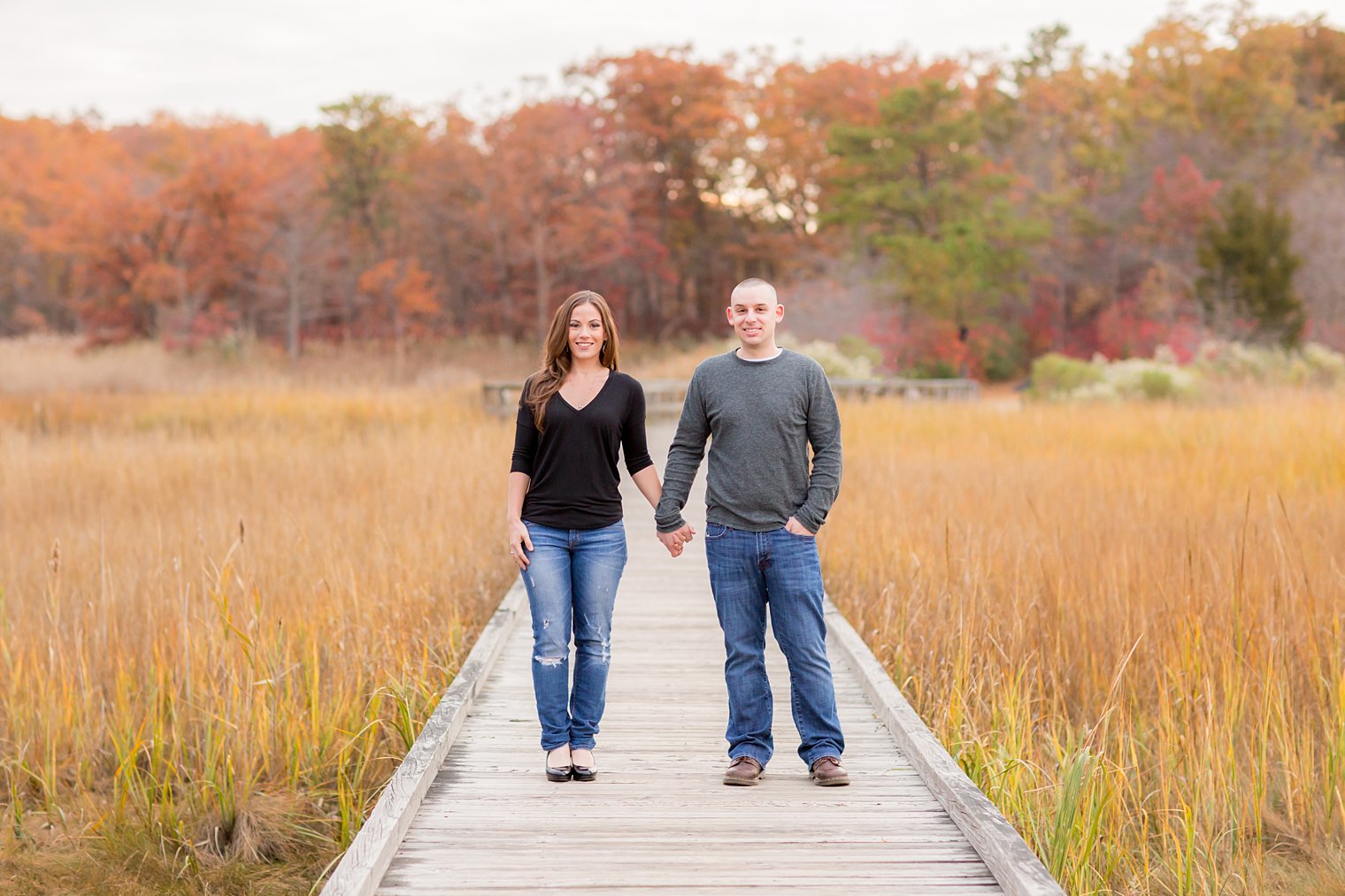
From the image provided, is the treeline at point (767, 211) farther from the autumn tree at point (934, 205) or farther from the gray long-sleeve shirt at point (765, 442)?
the gray long-sleeve shirt at point (765, 442)

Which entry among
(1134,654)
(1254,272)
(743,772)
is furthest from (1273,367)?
(743,772)

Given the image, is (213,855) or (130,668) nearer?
(213,855)

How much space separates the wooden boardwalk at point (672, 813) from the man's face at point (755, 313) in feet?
5.02

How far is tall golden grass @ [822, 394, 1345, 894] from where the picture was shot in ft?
13.0

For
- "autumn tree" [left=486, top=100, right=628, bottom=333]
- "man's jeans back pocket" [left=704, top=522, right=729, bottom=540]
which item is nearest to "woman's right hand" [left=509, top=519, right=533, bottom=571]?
"man's jeans back pocket" [left=704, top=522, right=729, bottom=540]

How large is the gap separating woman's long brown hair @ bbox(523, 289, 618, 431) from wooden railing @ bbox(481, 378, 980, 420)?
15.9 meters

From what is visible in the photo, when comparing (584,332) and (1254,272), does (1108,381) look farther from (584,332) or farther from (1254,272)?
(584,332)

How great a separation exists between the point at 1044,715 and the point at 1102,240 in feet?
121

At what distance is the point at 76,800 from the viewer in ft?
15.6

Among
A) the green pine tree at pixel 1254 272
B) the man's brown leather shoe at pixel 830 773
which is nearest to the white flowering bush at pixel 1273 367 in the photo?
the green pine tree at pixel 1254 272

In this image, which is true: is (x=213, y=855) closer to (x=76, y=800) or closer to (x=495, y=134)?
(x=76, y=800)

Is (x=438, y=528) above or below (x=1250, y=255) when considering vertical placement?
below

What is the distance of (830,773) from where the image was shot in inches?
157

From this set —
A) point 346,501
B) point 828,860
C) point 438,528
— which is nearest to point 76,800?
point 828,860
